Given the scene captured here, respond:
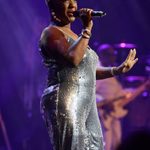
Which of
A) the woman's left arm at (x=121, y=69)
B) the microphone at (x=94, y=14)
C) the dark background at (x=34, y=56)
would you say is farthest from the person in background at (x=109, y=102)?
the microphone at (x=94, y=14)

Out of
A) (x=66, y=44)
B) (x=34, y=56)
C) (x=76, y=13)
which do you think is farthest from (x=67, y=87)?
(x=34, y=56)

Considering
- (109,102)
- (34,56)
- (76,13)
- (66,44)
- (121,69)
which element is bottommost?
(109,102)

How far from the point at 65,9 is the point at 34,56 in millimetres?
4596

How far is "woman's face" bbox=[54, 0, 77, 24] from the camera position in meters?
2.68

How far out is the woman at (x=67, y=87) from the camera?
2.60 meters

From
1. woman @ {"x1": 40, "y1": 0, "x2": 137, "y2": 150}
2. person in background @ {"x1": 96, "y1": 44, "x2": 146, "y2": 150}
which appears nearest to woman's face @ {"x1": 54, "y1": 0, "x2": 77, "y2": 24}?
woman @ {"x1": 40, "y1": 0, "x2": 137, "y2": 150}

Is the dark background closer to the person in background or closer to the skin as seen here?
the person in background

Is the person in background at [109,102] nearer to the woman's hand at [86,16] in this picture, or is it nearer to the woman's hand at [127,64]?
the woman's hand at [127,64]

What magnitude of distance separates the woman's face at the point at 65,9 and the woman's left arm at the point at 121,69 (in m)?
0.42

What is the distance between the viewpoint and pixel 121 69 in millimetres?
2961

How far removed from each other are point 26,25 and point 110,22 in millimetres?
1340

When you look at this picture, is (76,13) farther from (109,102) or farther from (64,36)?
(109,102)

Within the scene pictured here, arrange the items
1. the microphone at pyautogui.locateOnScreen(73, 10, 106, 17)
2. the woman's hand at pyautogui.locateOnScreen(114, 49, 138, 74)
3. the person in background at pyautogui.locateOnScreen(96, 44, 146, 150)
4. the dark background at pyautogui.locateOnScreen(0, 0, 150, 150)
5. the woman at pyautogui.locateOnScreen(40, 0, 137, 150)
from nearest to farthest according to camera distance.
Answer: the microphone at pyautogui.locateOnScreen(73, 10, 106, 17)
the woman at pyautogui.locateOnScreen(40, 0, 137, 150)
the woman's hand at pyautogui.locateOnScreen(114, 49, 138, 74)
the person in background at pyautogui.locateOnScreen(96, 44, 146, 150)
the dark background at pyautogui.locateOnScreen(0, 0, 150, 150)

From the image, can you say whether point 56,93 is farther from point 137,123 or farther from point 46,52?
point 137,123
